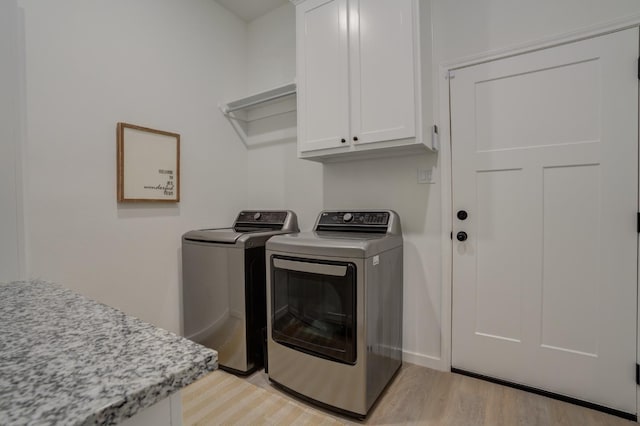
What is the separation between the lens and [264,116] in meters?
2.82

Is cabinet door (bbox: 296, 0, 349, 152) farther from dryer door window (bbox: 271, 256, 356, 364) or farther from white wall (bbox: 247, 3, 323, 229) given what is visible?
dryer door window (bbox: 271, 256, 356, 364)

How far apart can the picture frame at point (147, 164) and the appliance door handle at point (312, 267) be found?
41.6 inches

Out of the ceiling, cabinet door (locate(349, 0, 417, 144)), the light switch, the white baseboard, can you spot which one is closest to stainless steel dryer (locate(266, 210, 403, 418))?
the white baseboard

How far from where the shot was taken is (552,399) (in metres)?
1.73

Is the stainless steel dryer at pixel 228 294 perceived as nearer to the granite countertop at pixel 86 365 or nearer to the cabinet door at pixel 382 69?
the cabinet door at pixel 382 69

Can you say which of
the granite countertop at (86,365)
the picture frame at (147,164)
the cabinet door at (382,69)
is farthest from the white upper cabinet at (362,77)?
the granite countertop at (86,365)

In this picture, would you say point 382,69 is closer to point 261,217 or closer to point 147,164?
point 261,217

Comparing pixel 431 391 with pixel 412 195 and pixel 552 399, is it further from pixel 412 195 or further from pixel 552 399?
pixel 412 195

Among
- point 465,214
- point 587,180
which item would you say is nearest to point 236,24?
point 465,214

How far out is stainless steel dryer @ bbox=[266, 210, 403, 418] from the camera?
1570mm

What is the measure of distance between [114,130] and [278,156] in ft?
4.05

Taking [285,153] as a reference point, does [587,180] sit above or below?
below

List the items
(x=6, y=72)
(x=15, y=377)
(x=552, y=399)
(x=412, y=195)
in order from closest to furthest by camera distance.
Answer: (x=15, y=377)
(x=6, y=72)
(x=552, y=399)
(x=412, y=195)

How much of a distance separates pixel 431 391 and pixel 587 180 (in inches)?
58.3
